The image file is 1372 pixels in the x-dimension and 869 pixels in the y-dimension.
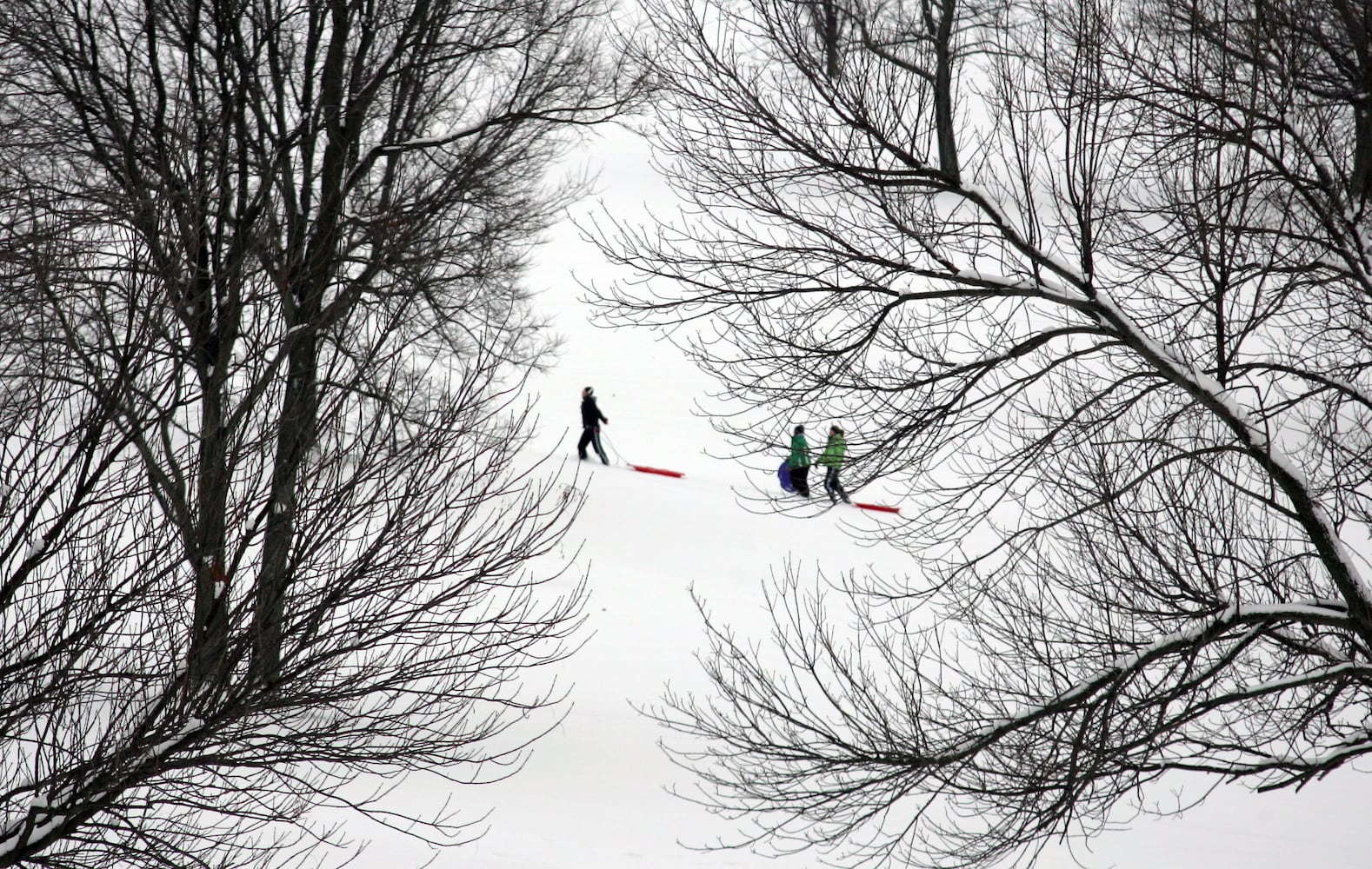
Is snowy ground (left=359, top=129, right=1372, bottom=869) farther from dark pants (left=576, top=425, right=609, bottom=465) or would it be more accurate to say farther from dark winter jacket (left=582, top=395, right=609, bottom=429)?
dark winter jacket (left=582, top=395, right=609, bottom=429)

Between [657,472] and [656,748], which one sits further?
[657,472]

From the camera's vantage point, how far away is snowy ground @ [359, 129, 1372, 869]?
8727 millimetres

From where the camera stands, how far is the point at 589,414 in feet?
59.9

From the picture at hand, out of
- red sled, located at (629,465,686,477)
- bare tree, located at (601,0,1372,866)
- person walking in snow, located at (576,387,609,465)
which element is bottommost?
bare tree, located at (601,0,1372,866)

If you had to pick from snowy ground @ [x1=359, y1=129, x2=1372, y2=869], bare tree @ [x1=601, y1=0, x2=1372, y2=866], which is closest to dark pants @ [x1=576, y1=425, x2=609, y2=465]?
snowy ground @ [x1=359, y1=129, x2=1372, y2=869]

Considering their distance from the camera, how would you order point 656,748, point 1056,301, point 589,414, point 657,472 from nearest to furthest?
point 1056,301, point 656,748, point 589,414, point 657,472

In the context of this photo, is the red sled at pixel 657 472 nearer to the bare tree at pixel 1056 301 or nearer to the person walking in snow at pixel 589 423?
the person walking in snow at pixel 589 423

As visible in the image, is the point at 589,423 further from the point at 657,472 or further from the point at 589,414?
the point at 657,472

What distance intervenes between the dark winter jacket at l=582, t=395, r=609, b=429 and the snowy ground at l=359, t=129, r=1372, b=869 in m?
0.87

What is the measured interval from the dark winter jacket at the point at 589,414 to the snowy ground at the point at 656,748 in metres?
0.87

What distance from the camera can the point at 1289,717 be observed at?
5949mm

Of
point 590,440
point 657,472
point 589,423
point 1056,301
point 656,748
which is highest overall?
point 589,423

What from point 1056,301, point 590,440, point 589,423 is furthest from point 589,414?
point 1056,301

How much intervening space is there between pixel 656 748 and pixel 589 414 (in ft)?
28.1
